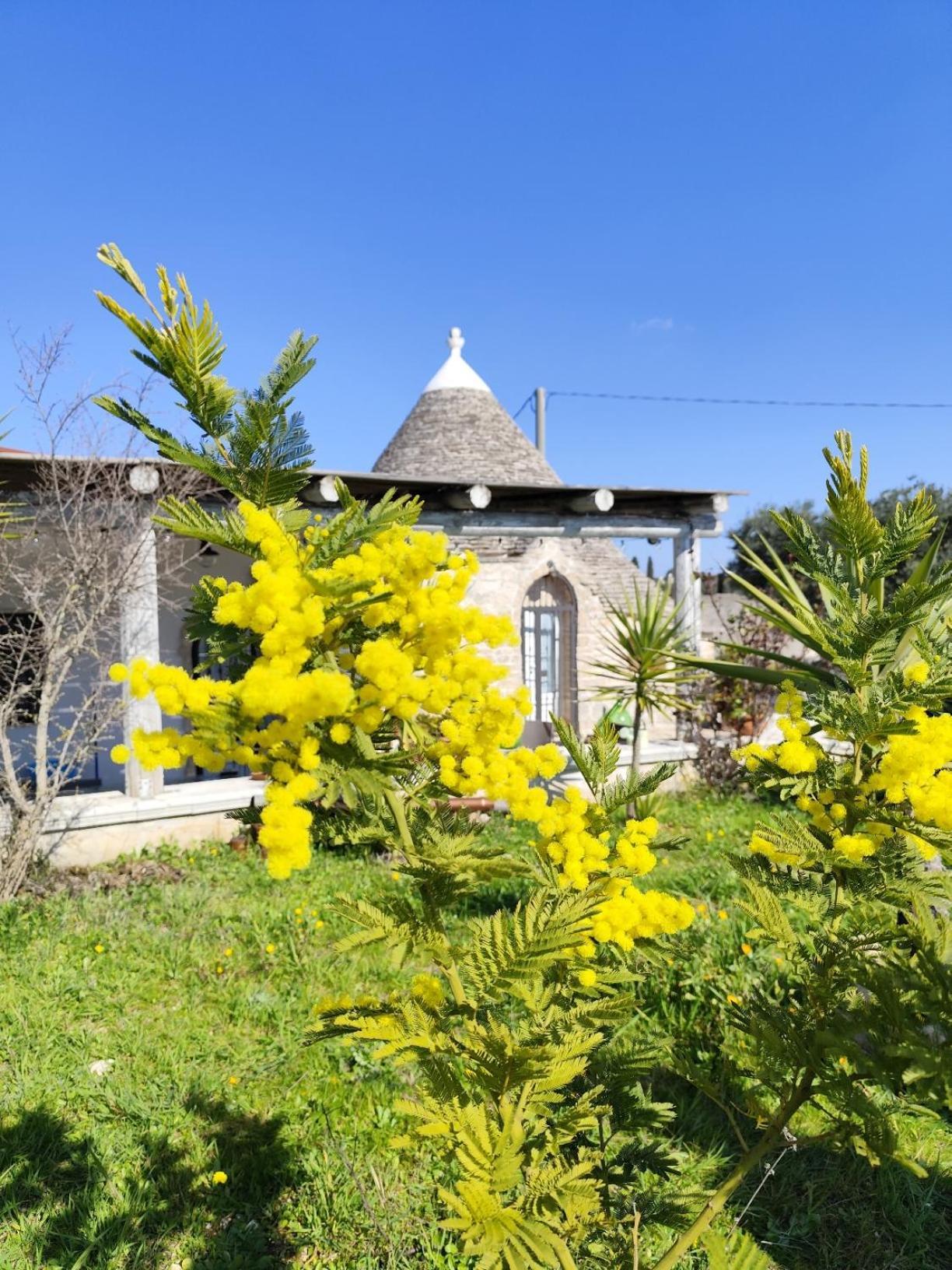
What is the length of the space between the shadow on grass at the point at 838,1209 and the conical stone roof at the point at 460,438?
846 cm

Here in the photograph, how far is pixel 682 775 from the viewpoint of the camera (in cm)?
888

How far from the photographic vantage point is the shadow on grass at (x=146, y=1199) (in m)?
2.55

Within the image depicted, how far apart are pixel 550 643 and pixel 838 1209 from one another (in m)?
8.02

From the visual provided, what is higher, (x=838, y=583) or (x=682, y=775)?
(x=838, y=583)

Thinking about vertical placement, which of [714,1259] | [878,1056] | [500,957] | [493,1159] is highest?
[500,957]

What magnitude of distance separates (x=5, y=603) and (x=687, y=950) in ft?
32.9

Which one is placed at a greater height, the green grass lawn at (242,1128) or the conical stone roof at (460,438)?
the conical stone roof at (460,438)

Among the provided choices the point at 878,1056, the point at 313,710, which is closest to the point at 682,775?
the point at 878,1056

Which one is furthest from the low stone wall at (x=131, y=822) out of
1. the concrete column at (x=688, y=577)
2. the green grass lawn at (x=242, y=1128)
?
the concrete column at (x=688, y=577)

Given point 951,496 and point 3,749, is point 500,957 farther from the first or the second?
point 951,496

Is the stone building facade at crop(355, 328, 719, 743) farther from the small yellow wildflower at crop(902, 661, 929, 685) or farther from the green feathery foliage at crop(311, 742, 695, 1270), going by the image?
the green feathery foliage at crop(311, 742, 695, 1270)

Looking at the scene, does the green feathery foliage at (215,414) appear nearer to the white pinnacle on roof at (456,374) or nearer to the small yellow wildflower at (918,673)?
the small yellow wildflower at (918,673)

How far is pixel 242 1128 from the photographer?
125 inches

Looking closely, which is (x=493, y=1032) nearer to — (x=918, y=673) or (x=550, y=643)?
(x=918, y=673)
